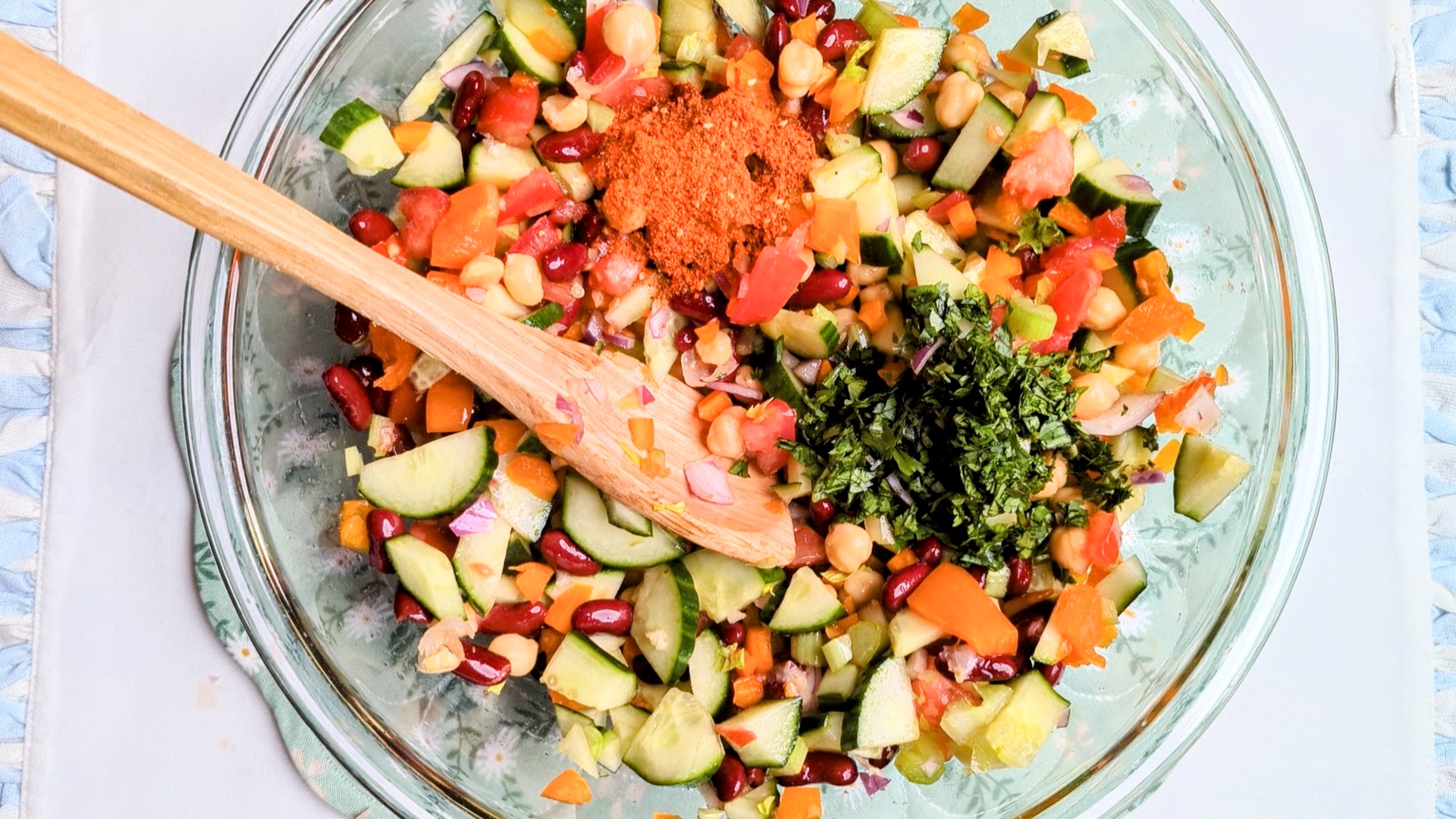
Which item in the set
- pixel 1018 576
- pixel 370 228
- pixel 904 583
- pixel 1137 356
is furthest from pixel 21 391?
pixel 1137 356

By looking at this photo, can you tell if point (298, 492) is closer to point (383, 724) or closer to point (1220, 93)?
point (383, 724)

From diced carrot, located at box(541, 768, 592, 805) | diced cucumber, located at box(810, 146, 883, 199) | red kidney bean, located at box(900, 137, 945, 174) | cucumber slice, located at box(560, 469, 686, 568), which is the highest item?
red kidney bean, located at box(900, 137, 945, 174)

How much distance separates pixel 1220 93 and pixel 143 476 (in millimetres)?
2793

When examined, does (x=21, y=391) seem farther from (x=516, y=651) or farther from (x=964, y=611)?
(x=964, y=611)

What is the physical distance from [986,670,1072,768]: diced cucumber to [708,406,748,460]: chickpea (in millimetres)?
793

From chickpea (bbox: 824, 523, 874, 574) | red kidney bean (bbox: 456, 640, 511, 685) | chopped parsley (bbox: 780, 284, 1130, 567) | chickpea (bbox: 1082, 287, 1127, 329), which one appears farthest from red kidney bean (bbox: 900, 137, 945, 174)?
red kidney bean (bbox: 456, 640, 511, 685)

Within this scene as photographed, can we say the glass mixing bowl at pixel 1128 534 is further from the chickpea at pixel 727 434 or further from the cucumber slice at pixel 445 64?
the chickpea at pixel 727 434

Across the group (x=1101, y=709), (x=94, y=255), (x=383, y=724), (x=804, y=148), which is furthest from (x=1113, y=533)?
(x=94, y=255)

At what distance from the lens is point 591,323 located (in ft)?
7.36

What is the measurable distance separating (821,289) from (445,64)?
96 centimetres

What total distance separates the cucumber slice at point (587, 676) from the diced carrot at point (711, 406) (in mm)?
553

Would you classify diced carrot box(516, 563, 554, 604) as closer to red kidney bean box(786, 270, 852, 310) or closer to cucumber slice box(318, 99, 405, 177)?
red kidney bean box(786, 270, 852, 310)

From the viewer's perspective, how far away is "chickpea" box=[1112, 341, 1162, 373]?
2264 millimetres

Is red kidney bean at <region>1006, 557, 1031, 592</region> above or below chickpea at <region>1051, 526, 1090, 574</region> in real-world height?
below
